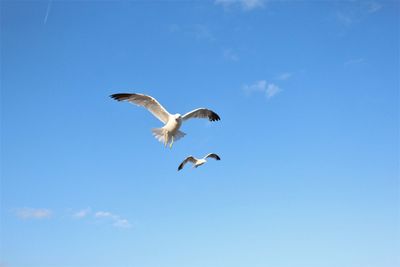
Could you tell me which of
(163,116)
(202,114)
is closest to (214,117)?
(202,114)

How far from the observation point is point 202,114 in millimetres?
22500

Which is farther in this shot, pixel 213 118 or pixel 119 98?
pixel 213 118

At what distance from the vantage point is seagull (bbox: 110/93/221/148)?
2014 cm

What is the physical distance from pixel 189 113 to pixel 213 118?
1.63 metres

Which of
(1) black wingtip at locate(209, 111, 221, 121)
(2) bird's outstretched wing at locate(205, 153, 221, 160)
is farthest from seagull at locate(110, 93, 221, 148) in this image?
(2) bird's outstretched wing at locate(205, 153, 221, 160)

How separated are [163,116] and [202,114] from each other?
7.44 feet

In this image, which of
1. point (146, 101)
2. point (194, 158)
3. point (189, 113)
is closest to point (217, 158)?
point (194, 158)

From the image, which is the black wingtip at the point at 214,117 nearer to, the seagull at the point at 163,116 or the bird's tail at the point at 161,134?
the seagull at the point at 163,116

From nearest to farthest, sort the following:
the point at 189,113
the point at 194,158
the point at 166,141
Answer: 1. the point at 166,141
2. the point at 189,113
3. the point at 194,158

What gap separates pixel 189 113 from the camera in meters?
21.6

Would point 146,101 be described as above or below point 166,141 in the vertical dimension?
above

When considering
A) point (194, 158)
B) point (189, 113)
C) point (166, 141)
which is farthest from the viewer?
point (194, 158)

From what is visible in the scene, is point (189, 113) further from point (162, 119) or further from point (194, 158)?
point (194, 158)

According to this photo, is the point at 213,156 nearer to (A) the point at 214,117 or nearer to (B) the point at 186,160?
(B) the point at 186,160
